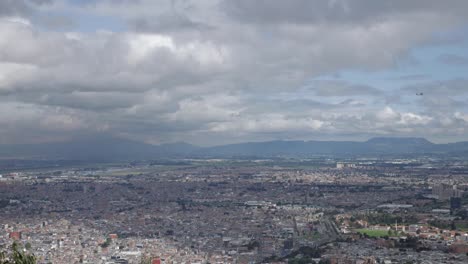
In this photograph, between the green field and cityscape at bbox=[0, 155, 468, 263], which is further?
the green field

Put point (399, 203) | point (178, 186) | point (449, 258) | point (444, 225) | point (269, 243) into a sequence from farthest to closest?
1. point (178, 186)
2. point (399, 203)
3. point (444, 225)
4. point (269, 243)
5. point (449, 258)

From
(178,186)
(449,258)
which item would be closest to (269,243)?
(449,258)

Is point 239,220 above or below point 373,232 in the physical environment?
above

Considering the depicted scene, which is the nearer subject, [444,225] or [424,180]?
[444,225]

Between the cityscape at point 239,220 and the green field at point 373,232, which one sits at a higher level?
the cityscape at point 239,220

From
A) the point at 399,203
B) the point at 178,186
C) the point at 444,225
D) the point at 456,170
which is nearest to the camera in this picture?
the point at 444,225

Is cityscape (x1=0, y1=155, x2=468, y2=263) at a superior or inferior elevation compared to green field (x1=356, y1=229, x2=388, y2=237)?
Answer: superior

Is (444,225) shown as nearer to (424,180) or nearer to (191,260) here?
(191,260)

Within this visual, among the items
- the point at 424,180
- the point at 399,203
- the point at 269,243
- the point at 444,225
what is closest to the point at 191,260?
the point at 269,243

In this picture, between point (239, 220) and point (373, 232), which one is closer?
point (373, 232)

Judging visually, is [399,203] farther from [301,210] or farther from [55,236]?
[55,236]

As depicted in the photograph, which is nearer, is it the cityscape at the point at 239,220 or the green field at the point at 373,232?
the cityscape at the point at 239,220
